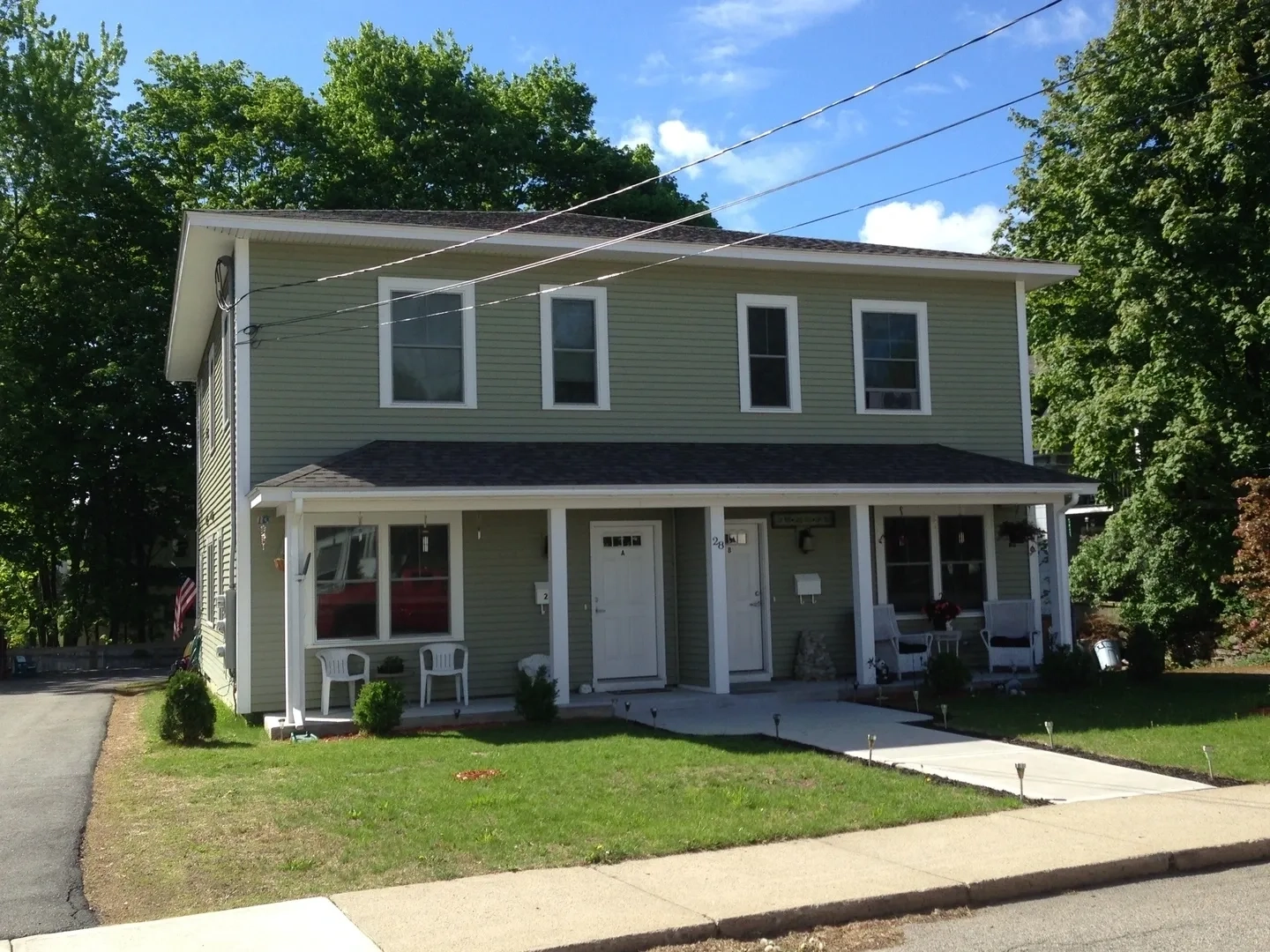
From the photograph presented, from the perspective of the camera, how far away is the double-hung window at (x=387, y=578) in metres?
14.8

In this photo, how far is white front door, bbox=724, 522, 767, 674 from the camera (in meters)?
16.8

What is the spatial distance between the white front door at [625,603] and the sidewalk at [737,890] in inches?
307

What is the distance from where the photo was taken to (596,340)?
16531mm

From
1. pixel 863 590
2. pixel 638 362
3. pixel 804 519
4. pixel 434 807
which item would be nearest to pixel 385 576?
pixel 638 362

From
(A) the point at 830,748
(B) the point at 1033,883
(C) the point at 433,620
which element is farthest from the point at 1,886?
(C) the point at 433,620

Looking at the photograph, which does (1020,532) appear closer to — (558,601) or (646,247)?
(646,247)

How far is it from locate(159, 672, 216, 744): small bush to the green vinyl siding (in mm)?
2972

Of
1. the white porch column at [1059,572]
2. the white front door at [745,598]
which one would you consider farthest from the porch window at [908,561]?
the white front door at [745,598]

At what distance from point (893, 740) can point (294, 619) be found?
652 cm

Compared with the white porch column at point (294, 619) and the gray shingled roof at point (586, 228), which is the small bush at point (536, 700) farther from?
the gray shingled roof at point (586, 228)

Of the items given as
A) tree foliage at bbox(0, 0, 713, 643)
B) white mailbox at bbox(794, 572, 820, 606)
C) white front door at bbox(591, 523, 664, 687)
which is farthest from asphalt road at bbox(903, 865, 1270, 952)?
tree foliage at bbox(0, 0, 713, 643)

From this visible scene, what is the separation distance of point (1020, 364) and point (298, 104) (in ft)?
67.8

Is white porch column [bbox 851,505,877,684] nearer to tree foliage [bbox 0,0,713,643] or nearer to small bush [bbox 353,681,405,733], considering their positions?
small bush [bbox 353,681,405,733]

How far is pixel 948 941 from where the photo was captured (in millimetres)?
6277
